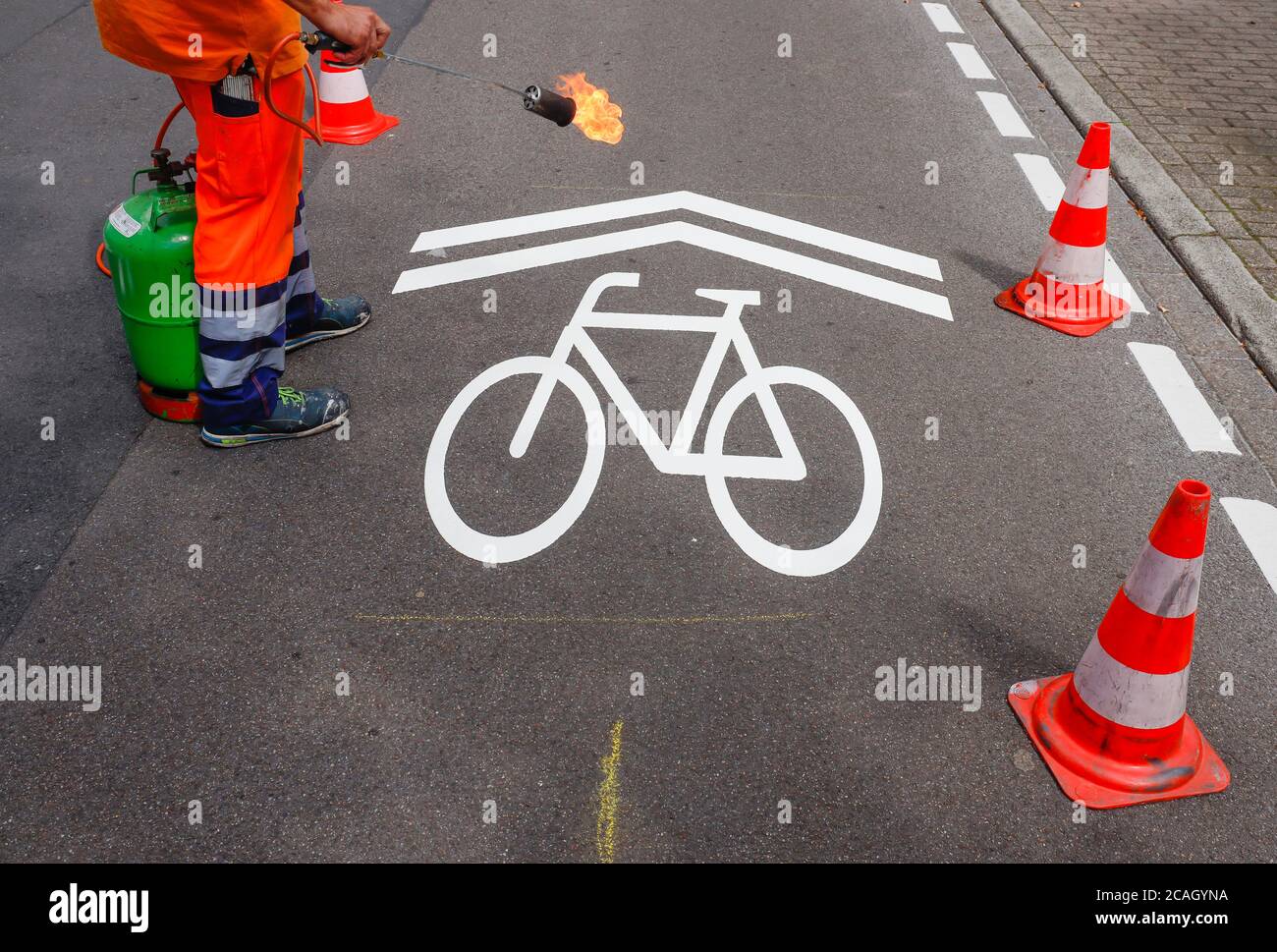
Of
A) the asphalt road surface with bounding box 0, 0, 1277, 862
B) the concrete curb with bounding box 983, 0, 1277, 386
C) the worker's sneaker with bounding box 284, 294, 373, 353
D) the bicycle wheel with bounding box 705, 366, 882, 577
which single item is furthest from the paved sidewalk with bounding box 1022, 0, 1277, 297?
the worker's sneaker with bounding box 284, 294, 373, 353

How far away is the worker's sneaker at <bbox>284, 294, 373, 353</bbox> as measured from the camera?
4801 millimetres

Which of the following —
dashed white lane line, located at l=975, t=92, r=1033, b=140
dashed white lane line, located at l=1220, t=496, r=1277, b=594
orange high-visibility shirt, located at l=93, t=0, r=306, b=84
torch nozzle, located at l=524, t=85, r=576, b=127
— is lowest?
dashed white lane line, located at l=1220, t=496, r=1277, b=594

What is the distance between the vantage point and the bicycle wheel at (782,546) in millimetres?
3846

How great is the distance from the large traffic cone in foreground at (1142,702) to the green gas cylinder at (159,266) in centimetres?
334

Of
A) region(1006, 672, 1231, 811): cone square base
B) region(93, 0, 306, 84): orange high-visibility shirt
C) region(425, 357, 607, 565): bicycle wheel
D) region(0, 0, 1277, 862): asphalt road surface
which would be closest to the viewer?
region(0, 0, 1277, 862): asphalt road surface

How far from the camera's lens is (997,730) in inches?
130

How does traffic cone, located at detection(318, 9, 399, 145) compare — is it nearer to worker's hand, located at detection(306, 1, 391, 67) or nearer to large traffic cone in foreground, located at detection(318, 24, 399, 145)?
large traffic cone in foreground, located at detection(318, 24, 399, 145)

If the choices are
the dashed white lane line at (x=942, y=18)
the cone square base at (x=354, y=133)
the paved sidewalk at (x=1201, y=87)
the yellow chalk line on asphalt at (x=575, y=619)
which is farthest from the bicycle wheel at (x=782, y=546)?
the dashed white lane line at (x=942, y=18)

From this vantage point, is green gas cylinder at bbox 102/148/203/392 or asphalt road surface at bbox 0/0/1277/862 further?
Answer: green gas cylinder at bbox 102/148/203/392

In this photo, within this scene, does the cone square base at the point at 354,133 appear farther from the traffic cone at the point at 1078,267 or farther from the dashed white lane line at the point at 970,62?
the dashed white lane line at the point at 970,62

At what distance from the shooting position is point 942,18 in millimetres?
9195
